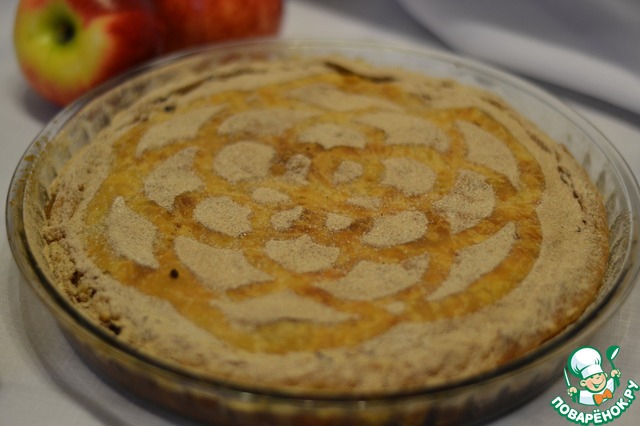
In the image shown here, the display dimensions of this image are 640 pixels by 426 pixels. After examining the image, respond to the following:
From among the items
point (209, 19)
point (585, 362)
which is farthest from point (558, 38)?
point (585, 362)

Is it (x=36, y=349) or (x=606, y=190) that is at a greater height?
(x=606, y=190)

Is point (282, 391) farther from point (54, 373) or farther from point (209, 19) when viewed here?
point (209, 19)

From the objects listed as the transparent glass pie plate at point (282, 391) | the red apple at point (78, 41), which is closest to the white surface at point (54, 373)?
the transparent glass pie plate at point (282, 391)

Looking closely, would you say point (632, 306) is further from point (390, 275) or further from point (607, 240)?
point (390, 275)

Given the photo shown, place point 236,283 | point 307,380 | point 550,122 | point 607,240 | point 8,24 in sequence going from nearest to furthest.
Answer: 1. point 307,380
2. point 236,283
3. point 607,240
4. point 550,122
5. point 8,24

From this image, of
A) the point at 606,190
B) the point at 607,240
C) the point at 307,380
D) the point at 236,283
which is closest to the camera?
the point at 307,380

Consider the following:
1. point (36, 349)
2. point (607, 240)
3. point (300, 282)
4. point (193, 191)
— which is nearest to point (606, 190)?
point (607, 240)
